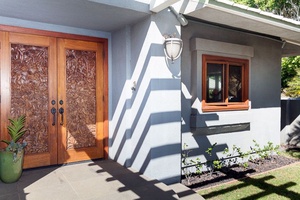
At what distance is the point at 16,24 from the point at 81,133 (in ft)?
7.62

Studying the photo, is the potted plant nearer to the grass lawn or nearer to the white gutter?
the grass lawn

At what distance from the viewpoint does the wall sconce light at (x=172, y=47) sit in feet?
13.3

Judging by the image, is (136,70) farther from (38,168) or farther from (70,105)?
(38,168)

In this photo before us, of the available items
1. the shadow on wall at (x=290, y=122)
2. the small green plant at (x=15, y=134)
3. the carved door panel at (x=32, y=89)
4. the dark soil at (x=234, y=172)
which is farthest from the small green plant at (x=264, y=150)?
the small green plant at (x=15, y=134)

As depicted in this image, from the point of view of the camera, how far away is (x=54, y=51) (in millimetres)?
4629

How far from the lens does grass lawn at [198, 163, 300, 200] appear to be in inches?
171

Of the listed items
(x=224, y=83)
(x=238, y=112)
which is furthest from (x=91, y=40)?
(x=238, y=112)

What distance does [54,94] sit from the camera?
465cm

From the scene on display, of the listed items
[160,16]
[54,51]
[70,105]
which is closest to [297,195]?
[160,16]

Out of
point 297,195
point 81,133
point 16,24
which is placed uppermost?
point 16,24

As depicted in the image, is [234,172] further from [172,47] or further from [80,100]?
[80,100]

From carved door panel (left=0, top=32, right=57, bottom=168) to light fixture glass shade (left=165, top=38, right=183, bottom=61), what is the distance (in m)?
2.18

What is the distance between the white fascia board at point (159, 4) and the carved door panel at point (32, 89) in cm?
205

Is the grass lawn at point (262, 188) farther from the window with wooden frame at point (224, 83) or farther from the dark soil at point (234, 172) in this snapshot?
the window with wooden frame at point (224, 83)
